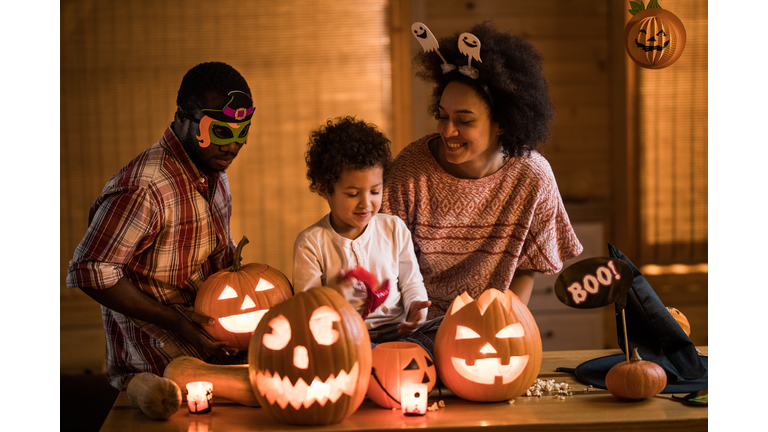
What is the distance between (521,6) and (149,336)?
2.74m

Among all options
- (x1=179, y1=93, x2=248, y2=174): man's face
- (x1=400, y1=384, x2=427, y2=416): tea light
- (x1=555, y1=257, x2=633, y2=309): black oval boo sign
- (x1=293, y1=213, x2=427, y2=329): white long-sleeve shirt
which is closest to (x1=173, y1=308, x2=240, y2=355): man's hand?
(x1=293, y1=213, x2=427, y2=329): white long-sleeve shirt

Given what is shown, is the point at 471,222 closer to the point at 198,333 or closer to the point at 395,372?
the point at 395,372

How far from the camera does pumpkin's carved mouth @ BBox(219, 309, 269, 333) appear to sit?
4.69ft

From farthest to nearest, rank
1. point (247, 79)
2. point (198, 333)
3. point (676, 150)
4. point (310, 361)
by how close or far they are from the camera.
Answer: point (676, 150) → point (247, 79) → point (198, 333) → point (310, 361)

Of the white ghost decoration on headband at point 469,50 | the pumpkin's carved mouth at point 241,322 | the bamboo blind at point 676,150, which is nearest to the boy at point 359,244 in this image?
the pumpkin's carved mouth at point 241,322

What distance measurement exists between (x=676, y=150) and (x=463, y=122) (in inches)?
93.0

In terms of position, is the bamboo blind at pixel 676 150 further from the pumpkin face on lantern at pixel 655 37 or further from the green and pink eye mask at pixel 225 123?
the green and pink eye mask at pixel 225 123

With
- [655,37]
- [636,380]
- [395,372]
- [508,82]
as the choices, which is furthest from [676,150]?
[395,372]

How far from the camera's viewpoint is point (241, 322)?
1.44m

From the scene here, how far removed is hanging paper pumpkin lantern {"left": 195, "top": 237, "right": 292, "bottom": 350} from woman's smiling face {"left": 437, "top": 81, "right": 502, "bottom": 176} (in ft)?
2.00

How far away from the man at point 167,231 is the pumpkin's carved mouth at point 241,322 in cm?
4

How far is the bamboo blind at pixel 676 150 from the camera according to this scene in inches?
136

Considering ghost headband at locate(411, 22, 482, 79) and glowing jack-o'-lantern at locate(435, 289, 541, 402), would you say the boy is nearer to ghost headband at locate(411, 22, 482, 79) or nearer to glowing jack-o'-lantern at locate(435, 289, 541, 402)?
glowing jack-o'-lantern at locate(435, 289, 541, 402)

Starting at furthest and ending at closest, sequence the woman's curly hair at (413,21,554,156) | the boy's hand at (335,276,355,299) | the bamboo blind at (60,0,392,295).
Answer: the bamboo blind at (60,0,392,295) < the woman's curly hair at (413,21,554,156) < the boy's hand at (335,276,355,299)
